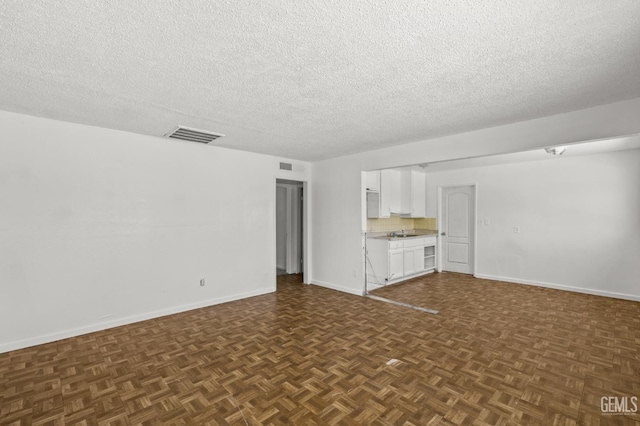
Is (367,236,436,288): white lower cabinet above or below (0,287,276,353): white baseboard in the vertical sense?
above

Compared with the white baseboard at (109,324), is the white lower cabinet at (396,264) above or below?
above

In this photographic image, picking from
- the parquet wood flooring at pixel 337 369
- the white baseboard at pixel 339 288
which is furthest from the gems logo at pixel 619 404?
the white baseboard at pixel 339 288

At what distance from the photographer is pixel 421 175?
712 cm

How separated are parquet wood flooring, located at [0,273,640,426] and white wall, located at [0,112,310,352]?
0.34 metres

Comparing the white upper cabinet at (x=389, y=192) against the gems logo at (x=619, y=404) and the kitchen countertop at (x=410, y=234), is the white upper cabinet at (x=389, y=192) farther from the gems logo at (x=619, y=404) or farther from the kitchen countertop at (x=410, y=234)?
the gems logo at (x=619, y=404)

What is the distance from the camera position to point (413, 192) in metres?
6.72

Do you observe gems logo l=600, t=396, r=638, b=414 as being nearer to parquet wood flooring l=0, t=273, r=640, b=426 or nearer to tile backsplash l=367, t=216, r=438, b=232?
parquet wood flooring l=0, t=273, r=640, b=426

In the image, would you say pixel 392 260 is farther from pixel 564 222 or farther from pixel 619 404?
pixel 619 404

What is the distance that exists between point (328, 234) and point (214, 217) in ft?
7.15

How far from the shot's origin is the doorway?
6758 mm

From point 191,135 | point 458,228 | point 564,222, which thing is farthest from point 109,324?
point 564,222

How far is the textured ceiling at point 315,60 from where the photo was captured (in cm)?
150

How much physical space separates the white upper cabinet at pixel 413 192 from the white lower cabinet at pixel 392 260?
75cm

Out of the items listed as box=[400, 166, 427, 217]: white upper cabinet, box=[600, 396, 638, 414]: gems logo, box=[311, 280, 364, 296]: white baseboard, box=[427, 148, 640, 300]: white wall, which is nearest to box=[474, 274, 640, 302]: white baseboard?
box=[427, 148, 640, 300]: white wall
